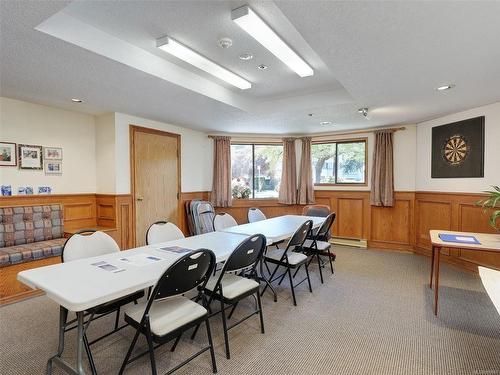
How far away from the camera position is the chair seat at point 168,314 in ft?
5.56

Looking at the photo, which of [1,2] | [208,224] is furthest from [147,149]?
[1,2]

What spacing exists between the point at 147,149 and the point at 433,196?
4.95 metres

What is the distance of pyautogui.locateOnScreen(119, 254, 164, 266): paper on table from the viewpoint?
2.02 meters

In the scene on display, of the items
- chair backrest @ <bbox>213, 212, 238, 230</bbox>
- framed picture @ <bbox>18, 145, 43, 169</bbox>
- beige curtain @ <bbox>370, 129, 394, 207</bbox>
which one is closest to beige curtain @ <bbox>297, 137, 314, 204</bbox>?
beige curtain @ <bbox>370, 129, 394, 207</bbox>

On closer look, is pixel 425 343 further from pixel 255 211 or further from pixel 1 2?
pixel 1 2

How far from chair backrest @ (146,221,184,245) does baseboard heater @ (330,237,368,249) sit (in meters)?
4.01

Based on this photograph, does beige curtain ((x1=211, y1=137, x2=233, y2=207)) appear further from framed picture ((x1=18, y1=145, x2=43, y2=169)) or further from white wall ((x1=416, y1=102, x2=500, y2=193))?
white wall ((x1=416, y1=102, x2=500, y2=193))

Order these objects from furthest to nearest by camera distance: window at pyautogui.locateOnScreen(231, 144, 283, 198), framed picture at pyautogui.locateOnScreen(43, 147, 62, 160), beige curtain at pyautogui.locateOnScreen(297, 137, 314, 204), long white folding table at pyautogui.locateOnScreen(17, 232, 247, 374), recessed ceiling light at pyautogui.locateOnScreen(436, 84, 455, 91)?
window at pyautogui.locateOnScreen(231, 144, 283, 198) → beige curtain at pyautogui.locateOnScreen(297, 137, 314, 204) → framed picture at pyautogui.locateOnScreen(43, 147, 62, 160) → recessed ceiling light at pyautogui.locateOnScreen(436, 84, 455, 91) → long white folding table at pyautogui.locateOnScreen(17, 232, 247, 374)

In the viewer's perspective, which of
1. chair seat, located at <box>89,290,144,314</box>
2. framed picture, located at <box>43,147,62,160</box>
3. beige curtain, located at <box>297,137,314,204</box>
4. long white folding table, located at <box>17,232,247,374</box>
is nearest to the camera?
long white folding table, located at <box>17,232,247,374</box>

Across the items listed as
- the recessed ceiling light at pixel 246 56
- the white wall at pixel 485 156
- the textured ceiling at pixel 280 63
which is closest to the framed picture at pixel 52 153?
the textured ceiling at pixel 280 63

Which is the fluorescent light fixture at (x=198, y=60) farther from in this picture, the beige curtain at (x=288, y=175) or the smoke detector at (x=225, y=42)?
the beige curtain at (x=288, y=175)

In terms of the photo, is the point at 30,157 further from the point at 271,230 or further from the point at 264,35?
the point at 264,35

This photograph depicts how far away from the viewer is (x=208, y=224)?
5.25 metres

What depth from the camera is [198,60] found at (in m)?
2.86
